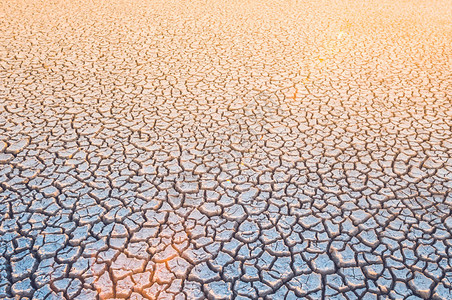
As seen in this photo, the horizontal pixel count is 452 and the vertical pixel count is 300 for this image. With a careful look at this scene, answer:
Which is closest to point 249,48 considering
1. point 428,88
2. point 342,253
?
point 428,88

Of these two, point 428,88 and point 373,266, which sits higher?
point 428,88

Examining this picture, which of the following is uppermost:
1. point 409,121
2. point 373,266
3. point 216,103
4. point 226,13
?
point 226,13

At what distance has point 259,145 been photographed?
316cm

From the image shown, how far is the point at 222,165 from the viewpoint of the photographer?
2.93 meters

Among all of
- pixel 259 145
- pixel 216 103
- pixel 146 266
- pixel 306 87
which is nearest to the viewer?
pixel 146 266

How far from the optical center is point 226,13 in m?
6.45

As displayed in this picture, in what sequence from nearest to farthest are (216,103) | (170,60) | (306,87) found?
(216,103)
(306,87)
(170,60)

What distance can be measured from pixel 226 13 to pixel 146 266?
5.20m

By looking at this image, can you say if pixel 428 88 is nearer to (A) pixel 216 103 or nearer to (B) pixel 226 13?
(A) pixel 216 103

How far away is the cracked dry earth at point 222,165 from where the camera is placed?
2.08 meters

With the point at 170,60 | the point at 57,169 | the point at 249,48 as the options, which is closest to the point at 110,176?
the point at 57,169

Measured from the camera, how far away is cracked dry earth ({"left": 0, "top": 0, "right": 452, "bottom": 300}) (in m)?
2.08

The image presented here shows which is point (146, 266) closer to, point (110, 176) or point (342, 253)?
point (110, 176)

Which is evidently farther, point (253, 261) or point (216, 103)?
point (216, 103)
